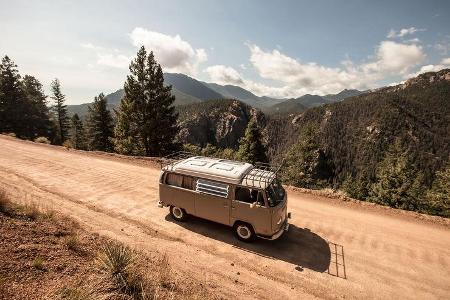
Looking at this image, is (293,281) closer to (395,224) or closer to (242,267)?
(242,267)

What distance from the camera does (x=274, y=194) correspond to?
11500 millimetres

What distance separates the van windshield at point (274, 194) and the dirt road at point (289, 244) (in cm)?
201

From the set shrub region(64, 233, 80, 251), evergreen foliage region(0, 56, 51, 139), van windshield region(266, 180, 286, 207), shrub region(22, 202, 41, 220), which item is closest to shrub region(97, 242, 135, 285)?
shrub region(64, 233, 80, 251)

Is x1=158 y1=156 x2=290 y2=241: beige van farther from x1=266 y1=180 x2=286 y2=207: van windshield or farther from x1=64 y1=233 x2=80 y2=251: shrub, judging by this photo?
x1=64 y1=233 x2=80 y2=251: shrub

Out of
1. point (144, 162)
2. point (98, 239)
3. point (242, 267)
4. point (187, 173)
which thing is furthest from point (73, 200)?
point (242, 267)

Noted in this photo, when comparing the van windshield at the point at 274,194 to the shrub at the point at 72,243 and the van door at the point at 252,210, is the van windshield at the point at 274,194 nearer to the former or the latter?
the van door at the point at 252,210

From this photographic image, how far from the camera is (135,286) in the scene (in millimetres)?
7059

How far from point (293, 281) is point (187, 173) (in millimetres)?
6141

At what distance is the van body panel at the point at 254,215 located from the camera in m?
11.0

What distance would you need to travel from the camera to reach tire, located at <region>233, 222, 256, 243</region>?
11667 millimetres

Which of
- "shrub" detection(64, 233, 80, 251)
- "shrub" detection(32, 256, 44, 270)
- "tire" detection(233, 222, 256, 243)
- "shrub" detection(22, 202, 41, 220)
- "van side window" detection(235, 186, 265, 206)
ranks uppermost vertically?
"van side window" detection(235, 186, 265, 206)

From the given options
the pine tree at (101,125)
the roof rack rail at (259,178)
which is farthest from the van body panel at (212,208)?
the pine tree at (101,125)

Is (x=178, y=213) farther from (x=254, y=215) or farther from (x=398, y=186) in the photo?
(x=398, y=186)

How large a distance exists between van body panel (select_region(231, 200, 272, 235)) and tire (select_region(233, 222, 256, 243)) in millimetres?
296
